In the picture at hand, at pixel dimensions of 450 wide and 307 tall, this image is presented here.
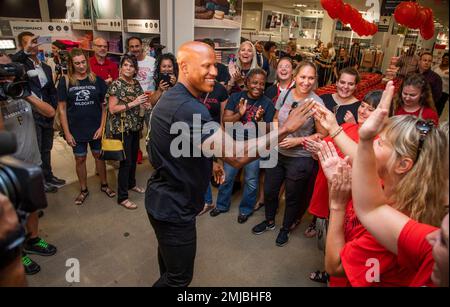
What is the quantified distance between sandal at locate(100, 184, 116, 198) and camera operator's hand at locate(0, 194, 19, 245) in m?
2.54

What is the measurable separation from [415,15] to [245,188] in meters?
4.45

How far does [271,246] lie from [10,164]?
2185 millimetres

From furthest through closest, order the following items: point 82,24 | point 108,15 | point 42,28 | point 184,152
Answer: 1. point 82,24
2. point 108,15
3. point 42,28
4. point 184,152

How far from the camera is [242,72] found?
3381 mm

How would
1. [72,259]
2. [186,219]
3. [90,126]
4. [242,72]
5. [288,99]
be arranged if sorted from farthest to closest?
[242,72] < [90,126] < [288,99] < [72,259] < [186,219]

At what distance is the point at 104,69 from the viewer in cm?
381

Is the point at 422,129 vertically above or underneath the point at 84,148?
above

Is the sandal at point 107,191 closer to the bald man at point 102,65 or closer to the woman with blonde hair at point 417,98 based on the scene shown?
the bald man at point 102,65

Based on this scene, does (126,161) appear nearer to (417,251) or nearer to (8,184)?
(8,184)

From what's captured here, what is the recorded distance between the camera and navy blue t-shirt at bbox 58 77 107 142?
106 inches

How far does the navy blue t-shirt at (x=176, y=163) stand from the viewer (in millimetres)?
1330

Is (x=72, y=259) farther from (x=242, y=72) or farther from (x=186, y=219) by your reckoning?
(x=242, y=72)

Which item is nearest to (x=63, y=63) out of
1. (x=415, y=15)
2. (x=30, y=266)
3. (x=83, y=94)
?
(x=83, y=94)
